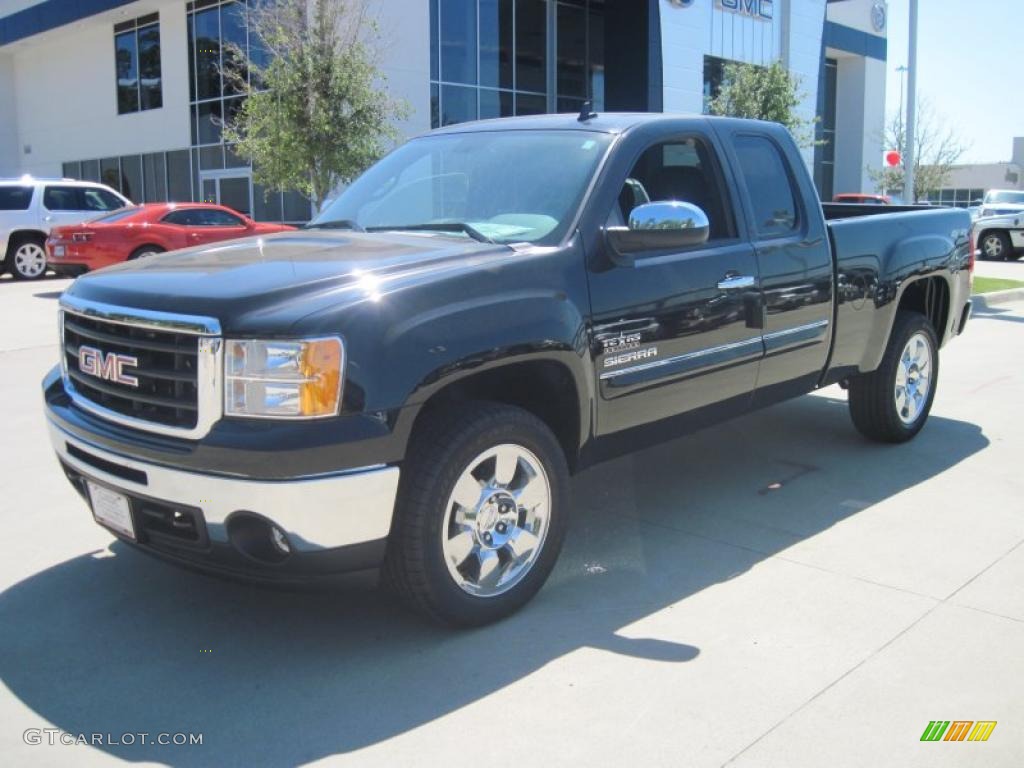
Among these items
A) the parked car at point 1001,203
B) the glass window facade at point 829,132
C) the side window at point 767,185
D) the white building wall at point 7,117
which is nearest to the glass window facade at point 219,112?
the white building wall at point 7,117

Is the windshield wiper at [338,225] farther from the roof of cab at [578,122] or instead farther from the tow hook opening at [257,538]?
the tow hook opening at [257,538]

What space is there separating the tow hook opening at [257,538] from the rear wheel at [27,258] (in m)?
17.2

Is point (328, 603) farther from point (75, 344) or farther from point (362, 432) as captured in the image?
point (75, 344)

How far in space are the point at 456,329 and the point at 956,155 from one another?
5709 centimetres

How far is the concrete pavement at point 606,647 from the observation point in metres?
3.06

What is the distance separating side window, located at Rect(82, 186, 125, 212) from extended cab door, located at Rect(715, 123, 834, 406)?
54.6 ft

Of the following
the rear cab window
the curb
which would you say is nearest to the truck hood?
the curb

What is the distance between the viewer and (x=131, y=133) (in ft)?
100

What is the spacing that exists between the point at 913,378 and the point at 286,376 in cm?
466

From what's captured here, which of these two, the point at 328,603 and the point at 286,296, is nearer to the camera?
the point at 286,296

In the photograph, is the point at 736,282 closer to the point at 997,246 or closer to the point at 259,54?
the point at 259,54

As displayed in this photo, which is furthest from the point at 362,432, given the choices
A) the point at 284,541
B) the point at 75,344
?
the point at 75,344

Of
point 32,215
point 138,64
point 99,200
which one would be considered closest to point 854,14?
point 138,64

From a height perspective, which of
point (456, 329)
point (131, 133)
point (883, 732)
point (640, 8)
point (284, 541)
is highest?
point (640, 8)
